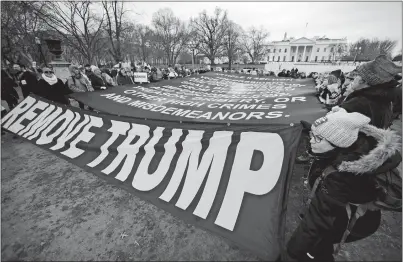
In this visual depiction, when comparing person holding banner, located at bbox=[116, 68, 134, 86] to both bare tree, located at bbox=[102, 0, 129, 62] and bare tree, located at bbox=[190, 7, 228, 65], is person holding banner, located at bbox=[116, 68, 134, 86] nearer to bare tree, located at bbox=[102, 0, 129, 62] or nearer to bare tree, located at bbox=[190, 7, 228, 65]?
bare tree, located at bbox=[102, 0, 129, 62]

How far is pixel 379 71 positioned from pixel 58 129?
577 cm

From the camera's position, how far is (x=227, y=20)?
41344 mm

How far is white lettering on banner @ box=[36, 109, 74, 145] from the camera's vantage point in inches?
157

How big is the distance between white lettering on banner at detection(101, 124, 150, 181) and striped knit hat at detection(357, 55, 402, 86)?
3.05 m

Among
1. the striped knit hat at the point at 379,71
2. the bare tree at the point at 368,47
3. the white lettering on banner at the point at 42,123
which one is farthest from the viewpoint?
the bare tree at the point at 368,47

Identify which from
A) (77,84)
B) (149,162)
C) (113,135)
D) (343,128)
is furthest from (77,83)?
(343,128)

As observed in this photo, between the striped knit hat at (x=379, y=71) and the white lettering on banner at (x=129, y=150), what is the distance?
120 inches

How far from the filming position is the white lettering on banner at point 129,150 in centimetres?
288

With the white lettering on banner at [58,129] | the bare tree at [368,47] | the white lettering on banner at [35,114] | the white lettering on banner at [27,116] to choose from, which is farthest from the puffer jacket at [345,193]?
the bare tree at [368,47]

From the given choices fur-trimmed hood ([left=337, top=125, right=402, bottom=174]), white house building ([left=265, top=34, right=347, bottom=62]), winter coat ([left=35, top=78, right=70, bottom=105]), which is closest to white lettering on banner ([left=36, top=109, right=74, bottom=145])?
winter coat ([left=35, top=78, right=70, bottom=105])

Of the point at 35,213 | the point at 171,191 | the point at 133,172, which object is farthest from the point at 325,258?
the point at 35,213

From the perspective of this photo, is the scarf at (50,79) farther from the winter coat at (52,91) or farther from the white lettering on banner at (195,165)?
the white lettering on banner at (195,165)

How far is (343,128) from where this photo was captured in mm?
1337

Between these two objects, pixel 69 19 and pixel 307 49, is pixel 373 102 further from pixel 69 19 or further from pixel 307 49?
pixel 307 49
